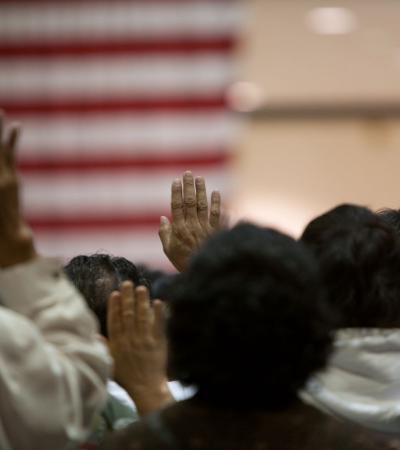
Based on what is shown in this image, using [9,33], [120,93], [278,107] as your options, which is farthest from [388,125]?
[9,33]

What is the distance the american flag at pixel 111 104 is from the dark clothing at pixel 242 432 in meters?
6.16

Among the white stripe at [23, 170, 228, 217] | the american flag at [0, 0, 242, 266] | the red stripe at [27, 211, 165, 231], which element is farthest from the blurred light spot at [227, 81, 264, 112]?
the red stripe at [27, 211, 165, 231]

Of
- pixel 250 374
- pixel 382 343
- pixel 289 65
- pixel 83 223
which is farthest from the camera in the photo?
pixel 289 65

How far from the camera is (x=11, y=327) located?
4.81ft

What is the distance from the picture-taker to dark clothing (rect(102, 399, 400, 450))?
57.1 inches

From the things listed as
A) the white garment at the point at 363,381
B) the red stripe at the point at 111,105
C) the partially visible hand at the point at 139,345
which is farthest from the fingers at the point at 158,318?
the red stripe at the point at 111,105

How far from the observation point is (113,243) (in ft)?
24.9

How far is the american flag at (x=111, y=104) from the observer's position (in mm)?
7758

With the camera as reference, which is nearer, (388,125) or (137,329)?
(137,329)

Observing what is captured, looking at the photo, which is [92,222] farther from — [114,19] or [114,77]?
[114,19]

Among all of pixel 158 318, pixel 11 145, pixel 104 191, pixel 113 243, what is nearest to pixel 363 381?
pixel 158 318

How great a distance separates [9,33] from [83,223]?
48.1 inches

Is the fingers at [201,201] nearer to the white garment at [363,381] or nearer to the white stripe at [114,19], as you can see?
the white garment at [363,381]

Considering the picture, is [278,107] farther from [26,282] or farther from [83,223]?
[26,282]
